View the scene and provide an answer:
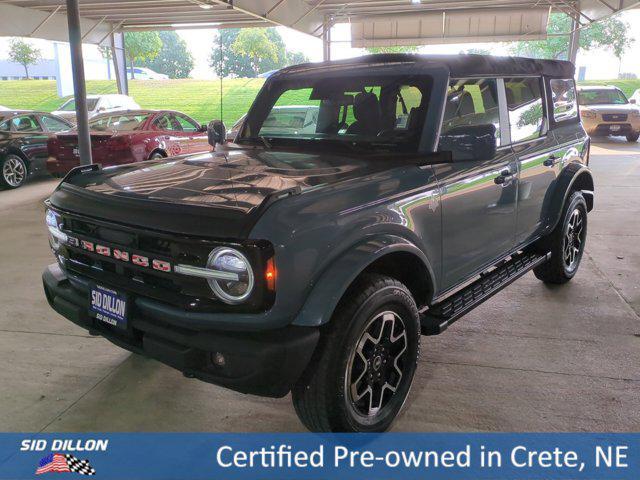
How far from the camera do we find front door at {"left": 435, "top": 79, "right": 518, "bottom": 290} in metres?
2.95

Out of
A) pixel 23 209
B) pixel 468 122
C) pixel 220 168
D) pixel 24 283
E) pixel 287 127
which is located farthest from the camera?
pixel 23 209

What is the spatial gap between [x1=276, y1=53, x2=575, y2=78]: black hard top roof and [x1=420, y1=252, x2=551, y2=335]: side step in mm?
1304

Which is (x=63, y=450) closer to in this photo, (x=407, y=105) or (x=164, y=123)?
(x=407, y=105)

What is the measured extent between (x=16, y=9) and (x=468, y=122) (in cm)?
1607

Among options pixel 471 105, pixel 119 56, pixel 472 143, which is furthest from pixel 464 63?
pixel 119 56

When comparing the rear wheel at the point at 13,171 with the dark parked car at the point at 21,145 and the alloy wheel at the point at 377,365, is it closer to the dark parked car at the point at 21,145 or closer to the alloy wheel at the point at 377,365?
the dark parked car at the point at 21,145

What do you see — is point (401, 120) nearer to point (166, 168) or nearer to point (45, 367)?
point (166, 168)

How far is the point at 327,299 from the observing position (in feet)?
7.11

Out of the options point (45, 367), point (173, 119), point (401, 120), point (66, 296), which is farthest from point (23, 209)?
point (401, 120)

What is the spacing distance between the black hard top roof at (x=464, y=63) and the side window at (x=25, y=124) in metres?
8.26

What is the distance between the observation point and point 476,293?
3.33m

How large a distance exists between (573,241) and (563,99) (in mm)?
Result: 1206

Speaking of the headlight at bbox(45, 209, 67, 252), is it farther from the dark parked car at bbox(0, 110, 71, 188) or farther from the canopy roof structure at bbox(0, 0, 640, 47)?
the canopy roof structure at bbox(0, 0, 640, 47)

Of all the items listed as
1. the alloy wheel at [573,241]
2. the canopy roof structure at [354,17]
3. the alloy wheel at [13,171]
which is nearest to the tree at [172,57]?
the canopy roof structure at [354,17]
